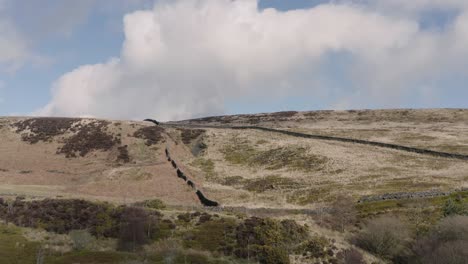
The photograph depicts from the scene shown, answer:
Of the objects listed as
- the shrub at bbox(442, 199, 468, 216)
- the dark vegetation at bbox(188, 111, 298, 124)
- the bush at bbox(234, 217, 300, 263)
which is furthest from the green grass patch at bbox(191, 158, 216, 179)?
the dark vegetation at bbox(188, 111, 298, 124)

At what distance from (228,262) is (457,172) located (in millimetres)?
56716

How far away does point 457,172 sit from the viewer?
84.0m

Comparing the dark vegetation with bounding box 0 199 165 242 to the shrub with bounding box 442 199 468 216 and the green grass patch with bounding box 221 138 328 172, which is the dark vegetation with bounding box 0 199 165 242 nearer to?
the shrub with bounding box 442 199 468 216

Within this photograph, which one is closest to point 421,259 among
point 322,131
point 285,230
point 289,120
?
point 285,230

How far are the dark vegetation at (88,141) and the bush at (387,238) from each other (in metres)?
76.6

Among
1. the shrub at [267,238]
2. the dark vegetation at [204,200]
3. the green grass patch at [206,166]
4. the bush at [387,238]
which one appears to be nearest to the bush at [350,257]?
the bush at [387,238]

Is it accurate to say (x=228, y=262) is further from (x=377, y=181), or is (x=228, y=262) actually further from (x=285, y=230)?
(x=377, y=181)

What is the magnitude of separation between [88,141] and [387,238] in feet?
282

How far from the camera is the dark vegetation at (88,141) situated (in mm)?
113562

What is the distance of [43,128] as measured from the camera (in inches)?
5094

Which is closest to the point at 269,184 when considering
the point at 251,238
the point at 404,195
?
the point at 404,195

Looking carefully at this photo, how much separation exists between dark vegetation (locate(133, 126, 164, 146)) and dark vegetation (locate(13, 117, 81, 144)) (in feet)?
60.2

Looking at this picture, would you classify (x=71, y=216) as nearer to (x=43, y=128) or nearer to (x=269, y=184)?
(x=269, y=184)

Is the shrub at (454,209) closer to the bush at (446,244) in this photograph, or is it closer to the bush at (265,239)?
the bush at (446,244)
